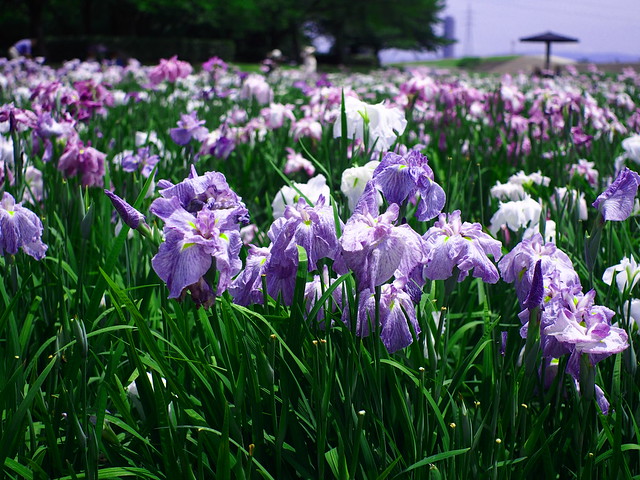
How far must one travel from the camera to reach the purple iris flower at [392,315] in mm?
1317

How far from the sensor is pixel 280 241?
4.12 ft

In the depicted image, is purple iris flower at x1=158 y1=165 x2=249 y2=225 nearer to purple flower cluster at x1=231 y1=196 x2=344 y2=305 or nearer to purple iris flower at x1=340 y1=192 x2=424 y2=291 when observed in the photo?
purple flower cluster at x1=231 y1=196 x2=344 y2=305

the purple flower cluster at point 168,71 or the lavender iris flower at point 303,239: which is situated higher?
the purple flower cluster at point 168,71

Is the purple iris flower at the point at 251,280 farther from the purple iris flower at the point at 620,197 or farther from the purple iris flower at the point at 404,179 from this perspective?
the purple iris flower at the point at 620,197

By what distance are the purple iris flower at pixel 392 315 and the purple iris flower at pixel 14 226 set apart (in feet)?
2.92

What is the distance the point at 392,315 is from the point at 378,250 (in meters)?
0.24

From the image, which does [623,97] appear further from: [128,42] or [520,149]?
[128,42]

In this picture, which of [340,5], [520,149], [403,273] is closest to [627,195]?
[403,273]

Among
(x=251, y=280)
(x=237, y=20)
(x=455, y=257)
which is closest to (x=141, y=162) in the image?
(x=251, y=280)

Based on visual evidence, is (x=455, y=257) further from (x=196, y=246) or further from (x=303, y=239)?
(x=196, y=246)

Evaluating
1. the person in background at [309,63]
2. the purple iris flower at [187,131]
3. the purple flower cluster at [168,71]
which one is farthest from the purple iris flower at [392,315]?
the person in background at [309,63]

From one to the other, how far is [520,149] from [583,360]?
320 centimetres

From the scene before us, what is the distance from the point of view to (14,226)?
158cm

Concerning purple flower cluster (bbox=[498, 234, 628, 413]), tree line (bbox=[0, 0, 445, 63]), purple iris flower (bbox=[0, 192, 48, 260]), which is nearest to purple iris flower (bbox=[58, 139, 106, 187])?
purple iris flower (bbox=[0, 192, 48, 260])
